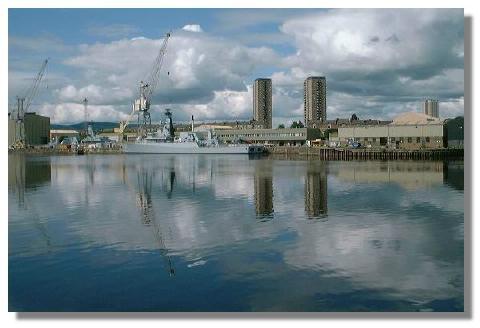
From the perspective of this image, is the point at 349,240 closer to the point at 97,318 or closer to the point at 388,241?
the point at 388,241

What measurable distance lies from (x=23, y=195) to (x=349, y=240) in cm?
1941

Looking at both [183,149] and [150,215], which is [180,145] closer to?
[183,149]

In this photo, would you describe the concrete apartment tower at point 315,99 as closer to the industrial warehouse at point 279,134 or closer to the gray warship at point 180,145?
the industrial warehouse at point 279,134

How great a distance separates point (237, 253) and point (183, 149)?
99.3m

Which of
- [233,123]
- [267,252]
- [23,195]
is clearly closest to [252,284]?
[267,252]

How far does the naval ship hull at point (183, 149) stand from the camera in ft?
352

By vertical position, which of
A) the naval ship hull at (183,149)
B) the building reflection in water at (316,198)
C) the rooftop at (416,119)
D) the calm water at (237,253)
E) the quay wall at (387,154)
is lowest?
the calm water at (237,253)

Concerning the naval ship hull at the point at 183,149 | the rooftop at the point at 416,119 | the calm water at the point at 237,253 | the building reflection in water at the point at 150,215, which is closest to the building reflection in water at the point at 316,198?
the calm water at the point at 237,253

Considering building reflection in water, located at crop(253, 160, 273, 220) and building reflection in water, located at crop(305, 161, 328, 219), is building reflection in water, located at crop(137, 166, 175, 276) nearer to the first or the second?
building reflection in water, located at crop(253, 160, 273, 220)

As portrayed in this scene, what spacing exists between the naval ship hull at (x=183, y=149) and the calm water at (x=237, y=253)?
79.6m

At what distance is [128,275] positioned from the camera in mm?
12820

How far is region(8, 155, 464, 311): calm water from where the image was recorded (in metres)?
11.2

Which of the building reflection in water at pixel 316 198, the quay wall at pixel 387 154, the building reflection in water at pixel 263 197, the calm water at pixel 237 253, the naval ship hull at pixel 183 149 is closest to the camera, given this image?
the calm water at pixel 237 253

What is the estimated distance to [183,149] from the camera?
113375 millimetres
